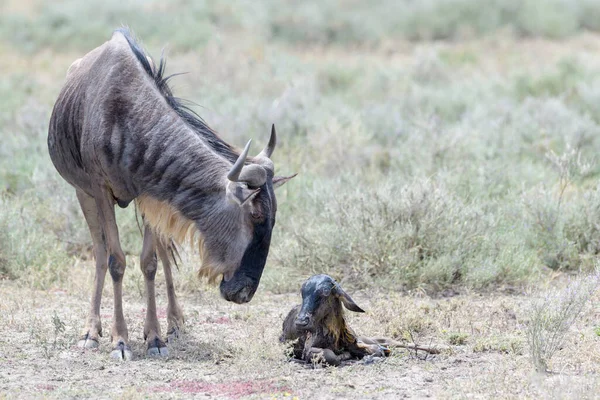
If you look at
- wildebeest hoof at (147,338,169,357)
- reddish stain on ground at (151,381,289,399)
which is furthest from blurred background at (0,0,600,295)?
A: reddish stain on ground at (151,381,289,399)

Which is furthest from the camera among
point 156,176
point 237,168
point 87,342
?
point 87,342

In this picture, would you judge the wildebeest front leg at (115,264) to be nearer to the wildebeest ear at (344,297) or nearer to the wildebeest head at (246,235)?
the wildebeest head at (246,235)

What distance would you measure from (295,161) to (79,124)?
4.86m

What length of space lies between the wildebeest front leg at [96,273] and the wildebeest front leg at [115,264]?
24 centimetres

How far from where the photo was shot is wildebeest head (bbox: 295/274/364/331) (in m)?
6.15

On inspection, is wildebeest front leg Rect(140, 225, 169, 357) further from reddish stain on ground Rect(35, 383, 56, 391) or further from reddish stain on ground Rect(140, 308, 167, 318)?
reddish stain on ground Rect(35, 383, 56, 391)

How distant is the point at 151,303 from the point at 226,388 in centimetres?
161

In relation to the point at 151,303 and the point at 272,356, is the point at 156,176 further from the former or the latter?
the point at 272,356

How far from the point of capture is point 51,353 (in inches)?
259

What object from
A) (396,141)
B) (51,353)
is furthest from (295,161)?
(51,353)

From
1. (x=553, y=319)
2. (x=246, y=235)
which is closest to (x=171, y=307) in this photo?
(x=246, y=235)

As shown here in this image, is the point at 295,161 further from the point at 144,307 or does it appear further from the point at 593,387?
the point at 593,387

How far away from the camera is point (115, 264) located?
7.23 meters

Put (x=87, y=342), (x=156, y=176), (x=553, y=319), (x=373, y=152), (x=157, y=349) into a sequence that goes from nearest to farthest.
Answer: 1. (x=553, y=319)
2. (x=156, y=176)
3. (x=157, y=349)
4. (x=87, y=342)
5. (x=373, y=152)
